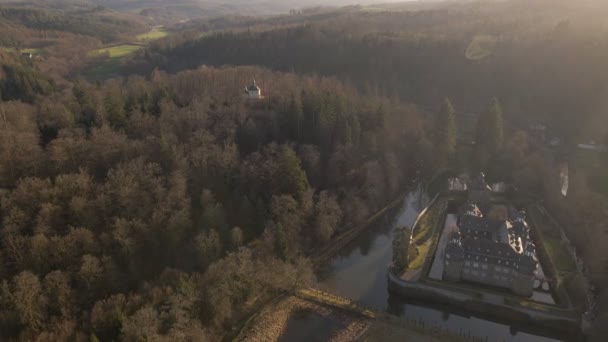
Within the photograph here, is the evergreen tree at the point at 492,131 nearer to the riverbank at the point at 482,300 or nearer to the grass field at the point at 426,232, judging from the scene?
the grass field at the point at 426,232

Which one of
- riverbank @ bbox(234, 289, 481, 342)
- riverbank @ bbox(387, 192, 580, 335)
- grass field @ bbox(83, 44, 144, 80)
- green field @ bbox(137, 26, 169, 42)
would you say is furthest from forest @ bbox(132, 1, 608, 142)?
riverbank @ bbox(234, 289, 481, 342)

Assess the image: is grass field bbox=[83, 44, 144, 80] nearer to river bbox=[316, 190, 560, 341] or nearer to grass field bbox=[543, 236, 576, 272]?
river bbox=[316, 190, 560, 341]

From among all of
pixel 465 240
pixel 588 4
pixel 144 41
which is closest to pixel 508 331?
pixel 465 240

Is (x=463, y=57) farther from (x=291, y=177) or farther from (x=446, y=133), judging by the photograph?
(x=291, y=177)

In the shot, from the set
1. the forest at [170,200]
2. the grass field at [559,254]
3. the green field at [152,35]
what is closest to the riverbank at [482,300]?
the grass field at [559,254]

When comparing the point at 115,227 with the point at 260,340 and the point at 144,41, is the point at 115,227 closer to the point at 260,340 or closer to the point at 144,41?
the point at 260,340

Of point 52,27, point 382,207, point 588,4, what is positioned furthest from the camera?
point 52,27
